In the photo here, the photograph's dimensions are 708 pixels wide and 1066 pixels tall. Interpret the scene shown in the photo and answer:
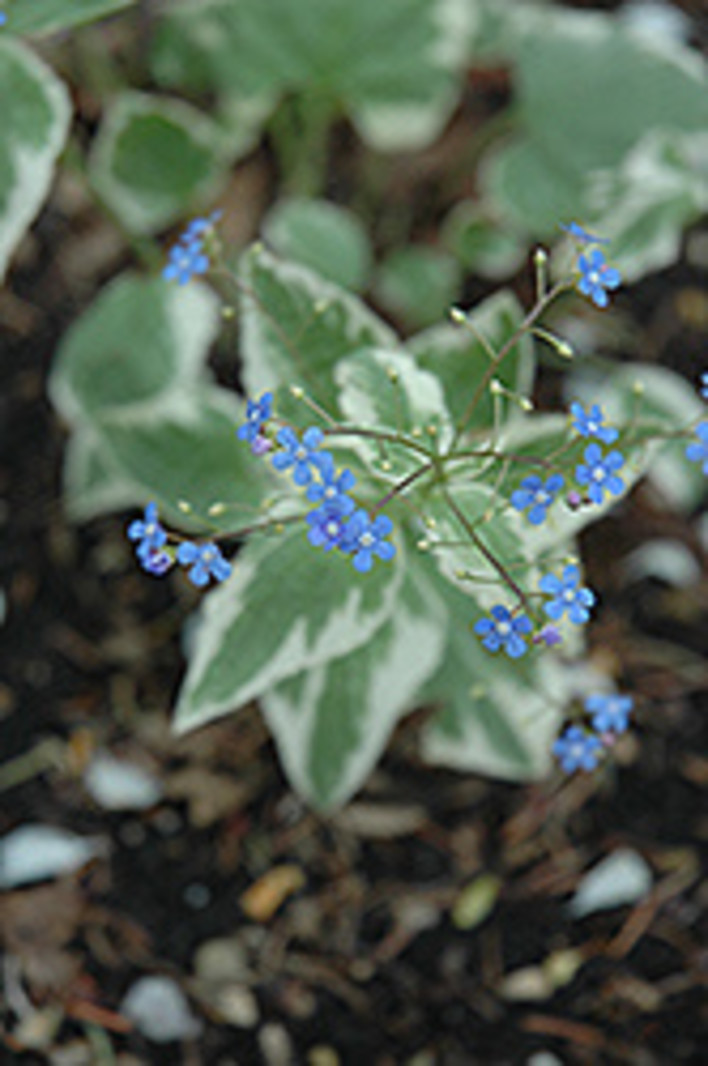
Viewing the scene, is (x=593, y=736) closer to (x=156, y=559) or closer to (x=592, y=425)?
(x=592, y=425)

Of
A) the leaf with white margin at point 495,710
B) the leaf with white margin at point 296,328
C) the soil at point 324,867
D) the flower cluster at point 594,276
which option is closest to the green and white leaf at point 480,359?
the leaf with white margin at point 296,328

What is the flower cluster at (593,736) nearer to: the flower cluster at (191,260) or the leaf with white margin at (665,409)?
the leaf with white margin at (665,409)

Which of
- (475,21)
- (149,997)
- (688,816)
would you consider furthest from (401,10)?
(149,997)

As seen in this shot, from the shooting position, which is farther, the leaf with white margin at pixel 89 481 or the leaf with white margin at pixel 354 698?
the leaf with white margin at pixel 89 481

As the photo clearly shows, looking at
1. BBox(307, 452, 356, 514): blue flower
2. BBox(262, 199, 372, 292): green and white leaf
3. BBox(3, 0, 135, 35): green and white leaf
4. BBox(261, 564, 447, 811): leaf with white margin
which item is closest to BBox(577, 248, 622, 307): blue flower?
BBox(307, 452, 356, 514): blue flower

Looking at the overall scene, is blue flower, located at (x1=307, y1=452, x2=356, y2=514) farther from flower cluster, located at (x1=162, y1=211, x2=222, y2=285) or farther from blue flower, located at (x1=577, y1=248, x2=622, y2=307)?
flower cluster, located at (x1=162, y1=211, x2=222, y2=285)

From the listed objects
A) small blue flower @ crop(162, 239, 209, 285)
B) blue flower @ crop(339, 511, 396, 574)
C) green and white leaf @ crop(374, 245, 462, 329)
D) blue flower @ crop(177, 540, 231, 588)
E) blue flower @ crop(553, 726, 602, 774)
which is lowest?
blue flower @ crop(553, 726, 602, 774)

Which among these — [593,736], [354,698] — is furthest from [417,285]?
[593,736]
